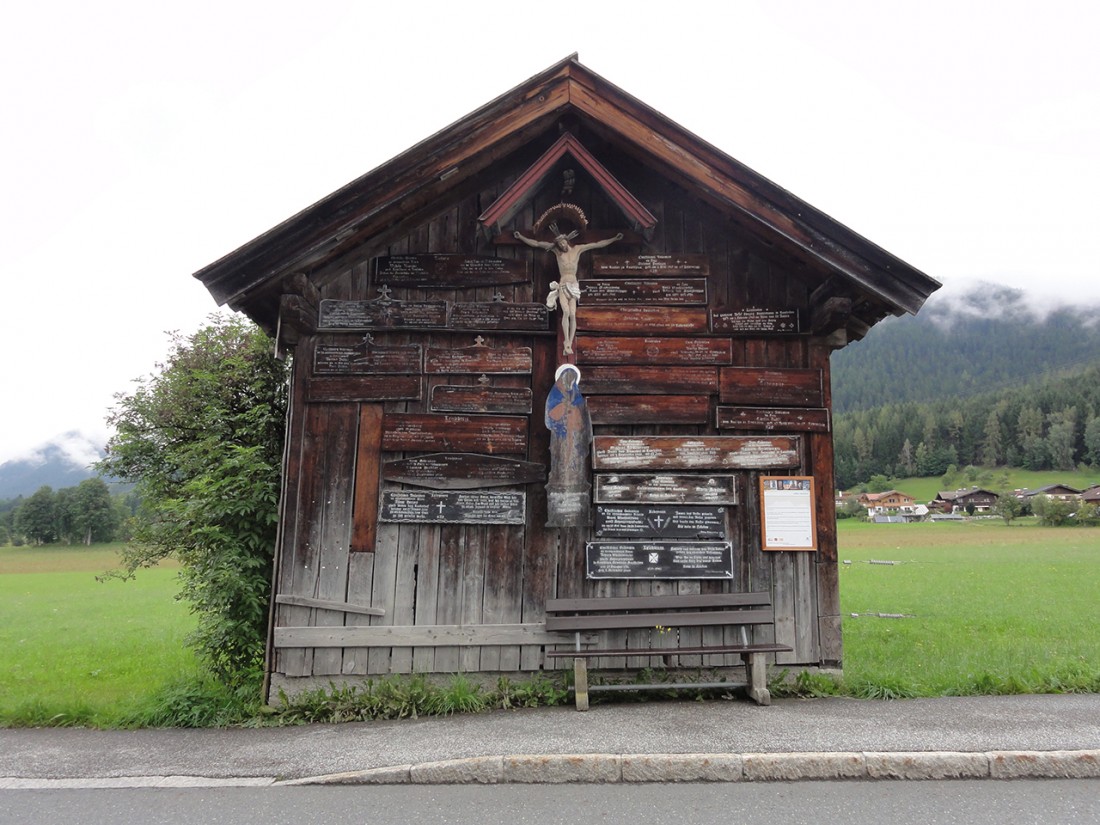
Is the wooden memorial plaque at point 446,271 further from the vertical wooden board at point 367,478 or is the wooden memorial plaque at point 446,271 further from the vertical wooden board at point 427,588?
the vertical wooden board at point 427,588

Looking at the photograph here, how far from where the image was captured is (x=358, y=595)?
7441mm

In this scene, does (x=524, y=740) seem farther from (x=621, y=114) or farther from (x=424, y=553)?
(x=621, y=114)

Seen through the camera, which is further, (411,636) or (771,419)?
(771,419)

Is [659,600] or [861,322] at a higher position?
[861,322]

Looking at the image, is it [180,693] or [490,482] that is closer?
[180,693]

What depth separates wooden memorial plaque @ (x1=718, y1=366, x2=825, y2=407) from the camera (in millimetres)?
7879

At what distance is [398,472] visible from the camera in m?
7.60

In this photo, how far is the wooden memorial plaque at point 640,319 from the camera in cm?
794

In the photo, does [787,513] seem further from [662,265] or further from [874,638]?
[874,638]

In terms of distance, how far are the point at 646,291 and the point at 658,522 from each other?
2.66 metres

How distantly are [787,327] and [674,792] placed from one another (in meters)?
5.15

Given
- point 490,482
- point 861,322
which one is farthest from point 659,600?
point 861,322

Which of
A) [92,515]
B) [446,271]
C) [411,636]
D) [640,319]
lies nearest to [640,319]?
[640,319]

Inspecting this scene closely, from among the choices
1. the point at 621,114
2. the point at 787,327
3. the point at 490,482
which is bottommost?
the point at 490,482
